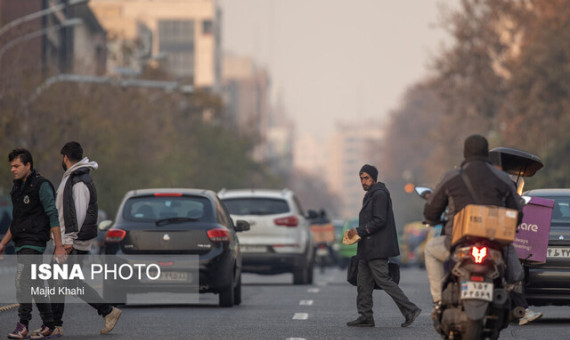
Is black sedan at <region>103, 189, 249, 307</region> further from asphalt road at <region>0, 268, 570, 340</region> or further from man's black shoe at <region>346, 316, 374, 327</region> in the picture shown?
man's black shoe at <region>346, 316, 374, 327</region>

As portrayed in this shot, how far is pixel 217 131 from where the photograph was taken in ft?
295

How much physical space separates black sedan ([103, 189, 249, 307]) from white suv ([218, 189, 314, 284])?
7.87 meters

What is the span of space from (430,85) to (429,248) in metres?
52.6

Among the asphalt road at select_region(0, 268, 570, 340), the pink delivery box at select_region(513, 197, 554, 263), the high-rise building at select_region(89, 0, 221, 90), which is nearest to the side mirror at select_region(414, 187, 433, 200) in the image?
the asphalt road at select_region(0, 268, 570, 340)

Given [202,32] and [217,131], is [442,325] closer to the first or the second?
[217,131]

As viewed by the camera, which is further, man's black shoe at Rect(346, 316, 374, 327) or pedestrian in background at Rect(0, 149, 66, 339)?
man's black shoe at Rect(346, 316, 374, 327)

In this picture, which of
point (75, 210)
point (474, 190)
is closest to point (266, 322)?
point (75, 210)

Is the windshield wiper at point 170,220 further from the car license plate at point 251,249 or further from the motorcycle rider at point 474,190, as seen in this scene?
the car license plate at point 251,249

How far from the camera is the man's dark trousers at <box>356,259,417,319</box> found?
54.0ft

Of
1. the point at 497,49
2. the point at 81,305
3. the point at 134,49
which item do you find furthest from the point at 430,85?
the point at 81,305

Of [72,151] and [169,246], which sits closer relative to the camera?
[72,151]

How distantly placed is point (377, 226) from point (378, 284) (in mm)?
659

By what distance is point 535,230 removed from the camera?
15.8m

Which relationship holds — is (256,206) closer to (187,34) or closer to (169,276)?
(169,276)
